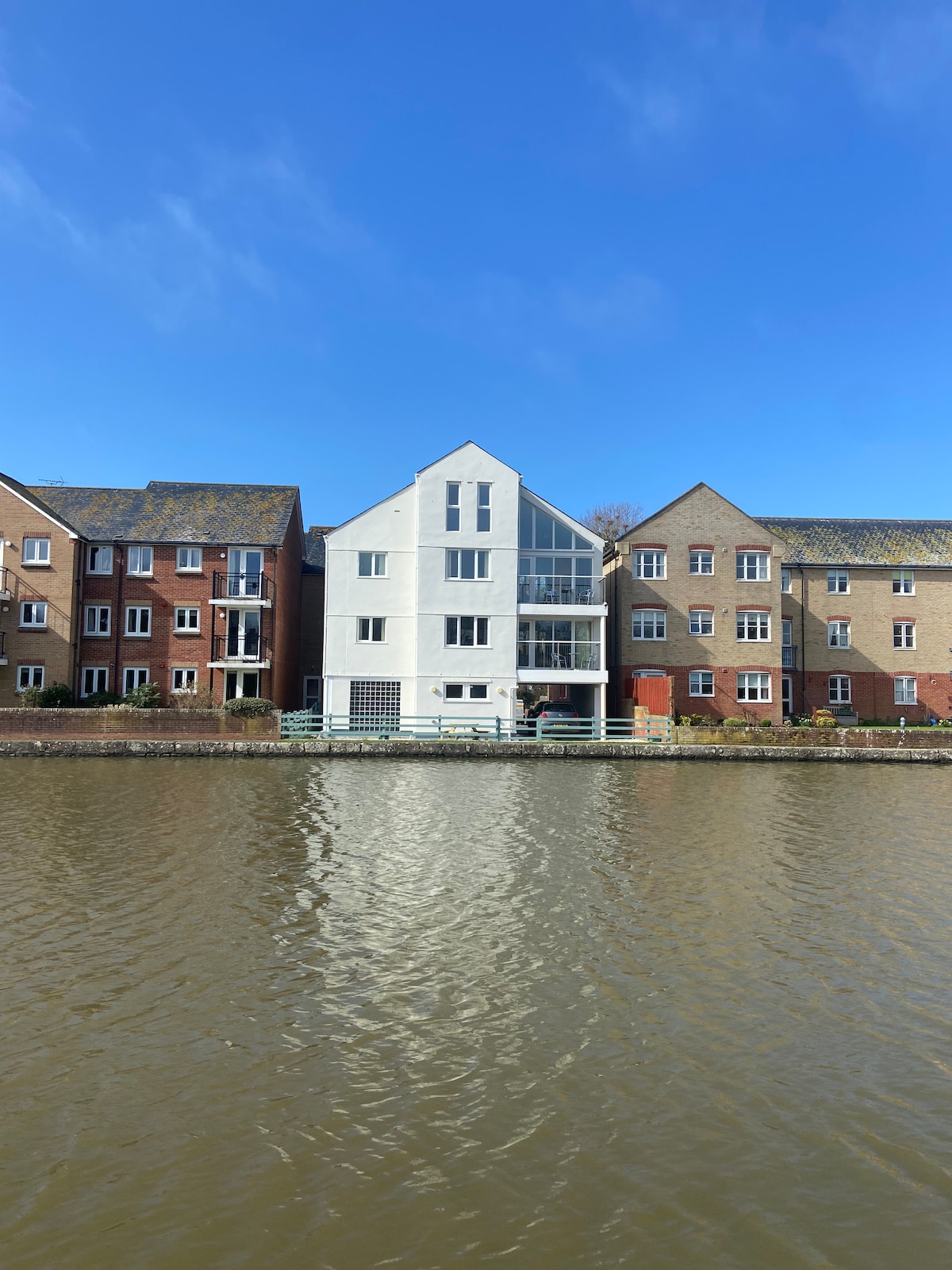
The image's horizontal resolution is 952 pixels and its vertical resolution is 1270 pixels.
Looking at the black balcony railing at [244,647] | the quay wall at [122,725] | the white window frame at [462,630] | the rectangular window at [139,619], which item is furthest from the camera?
the rectangular window at [139,619]

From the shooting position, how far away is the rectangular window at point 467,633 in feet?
133

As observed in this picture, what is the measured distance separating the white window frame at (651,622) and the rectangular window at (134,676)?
77.3ft

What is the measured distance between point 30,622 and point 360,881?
3466 cm

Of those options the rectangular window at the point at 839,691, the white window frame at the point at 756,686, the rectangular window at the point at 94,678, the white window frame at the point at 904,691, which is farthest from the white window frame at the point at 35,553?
the white window frame at the point at 904,691

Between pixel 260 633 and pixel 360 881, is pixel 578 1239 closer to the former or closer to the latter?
pixel 360 881

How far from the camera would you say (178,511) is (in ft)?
147

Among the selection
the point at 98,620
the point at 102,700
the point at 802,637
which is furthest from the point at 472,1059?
the point at 802,637

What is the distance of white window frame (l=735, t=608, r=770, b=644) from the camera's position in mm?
44719

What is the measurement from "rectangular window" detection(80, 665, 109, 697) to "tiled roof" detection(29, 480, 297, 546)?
615cm

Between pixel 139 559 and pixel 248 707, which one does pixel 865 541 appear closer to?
pixel 248 707

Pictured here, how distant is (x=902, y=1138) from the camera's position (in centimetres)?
588

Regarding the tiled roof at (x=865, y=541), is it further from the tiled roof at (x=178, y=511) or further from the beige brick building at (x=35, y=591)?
the beige brick building at (x=35, y=591)

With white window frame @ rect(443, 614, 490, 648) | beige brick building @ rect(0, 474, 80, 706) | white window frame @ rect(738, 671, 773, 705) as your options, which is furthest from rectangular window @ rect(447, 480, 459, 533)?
beige brick building @ rect(0, 474, 80, 706)

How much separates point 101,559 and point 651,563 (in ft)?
88.0
